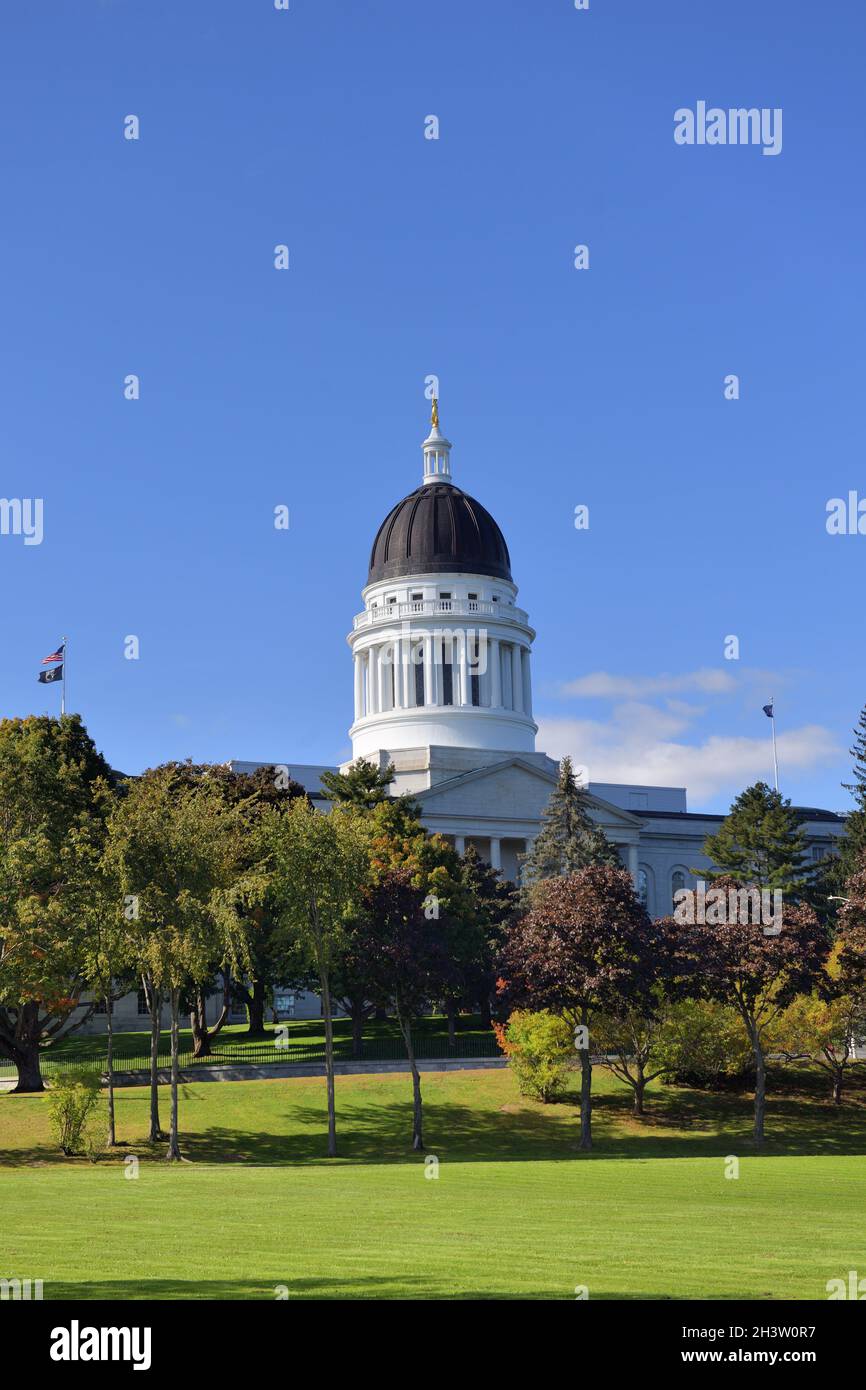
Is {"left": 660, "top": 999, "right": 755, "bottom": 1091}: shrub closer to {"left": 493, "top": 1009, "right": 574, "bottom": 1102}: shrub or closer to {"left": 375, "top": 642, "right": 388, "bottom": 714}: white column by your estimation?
{"left": 493, "top": 1009, "right": 574, "bottom": 1102}: shrub

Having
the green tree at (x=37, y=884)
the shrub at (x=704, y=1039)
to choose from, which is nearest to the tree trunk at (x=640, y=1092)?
the shrub at (x=704, y=1039)

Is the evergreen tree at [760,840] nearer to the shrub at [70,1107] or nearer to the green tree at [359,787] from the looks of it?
the green tree at [359,787]

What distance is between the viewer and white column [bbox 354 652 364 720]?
4764 inches

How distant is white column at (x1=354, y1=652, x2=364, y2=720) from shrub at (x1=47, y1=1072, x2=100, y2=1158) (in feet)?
251

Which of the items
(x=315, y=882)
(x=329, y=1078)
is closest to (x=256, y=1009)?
(x=329, y=1078)

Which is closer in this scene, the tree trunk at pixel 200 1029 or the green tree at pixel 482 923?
the tree trunk at pixel 200 1029

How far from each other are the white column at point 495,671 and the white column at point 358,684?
1101 centimetres

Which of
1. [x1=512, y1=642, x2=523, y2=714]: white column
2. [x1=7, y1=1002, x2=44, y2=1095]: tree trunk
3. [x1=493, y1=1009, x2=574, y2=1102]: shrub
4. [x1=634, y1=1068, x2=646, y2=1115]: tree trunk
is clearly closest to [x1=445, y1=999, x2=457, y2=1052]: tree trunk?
[x1=493, y1=1009, x2=574, y2=1102]: shrub

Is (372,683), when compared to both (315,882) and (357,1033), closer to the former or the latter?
(357,1033)

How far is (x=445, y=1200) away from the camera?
27.4m

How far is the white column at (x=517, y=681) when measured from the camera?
120 metres

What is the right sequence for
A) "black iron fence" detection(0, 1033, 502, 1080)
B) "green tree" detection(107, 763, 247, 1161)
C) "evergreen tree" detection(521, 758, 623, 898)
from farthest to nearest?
"evergreen tree" detection(521, 758, 623, 898) → "black iron fence" detection(0, 1033, 502, 1080) → "green tree" detection(107, 763, 247, 1161)

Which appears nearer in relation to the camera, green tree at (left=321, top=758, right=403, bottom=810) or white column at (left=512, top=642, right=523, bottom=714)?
green tree at (left=321, top=758, right=403, bottom=810)
